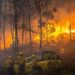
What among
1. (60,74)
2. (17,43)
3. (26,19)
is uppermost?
(26,19)

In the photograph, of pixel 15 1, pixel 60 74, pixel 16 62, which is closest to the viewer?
pixel 60 74

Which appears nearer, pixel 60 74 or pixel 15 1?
pixel 60 74

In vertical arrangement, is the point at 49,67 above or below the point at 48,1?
below

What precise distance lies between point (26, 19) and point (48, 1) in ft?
5.91

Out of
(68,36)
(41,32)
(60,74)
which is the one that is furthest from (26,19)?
(60,74)

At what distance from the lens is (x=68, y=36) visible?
66.1 ft

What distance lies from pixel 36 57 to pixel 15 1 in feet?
13.1

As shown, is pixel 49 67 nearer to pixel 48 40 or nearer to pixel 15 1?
pixel 48 40

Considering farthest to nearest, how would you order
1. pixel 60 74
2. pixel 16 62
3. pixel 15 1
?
pixel 15 1, pixel 16 62, pixel 60 74

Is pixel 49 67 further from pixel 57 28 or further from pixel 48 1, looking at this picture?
pixel 48 1

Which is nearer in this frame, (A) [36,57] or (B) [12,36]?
(A) [36,57]

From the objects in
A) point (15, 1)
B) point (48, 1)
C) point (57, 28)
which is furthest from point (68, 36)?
point (15, 1)

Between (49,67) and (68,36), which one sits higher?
(68,36)

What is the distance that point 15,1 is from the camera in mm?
20750
